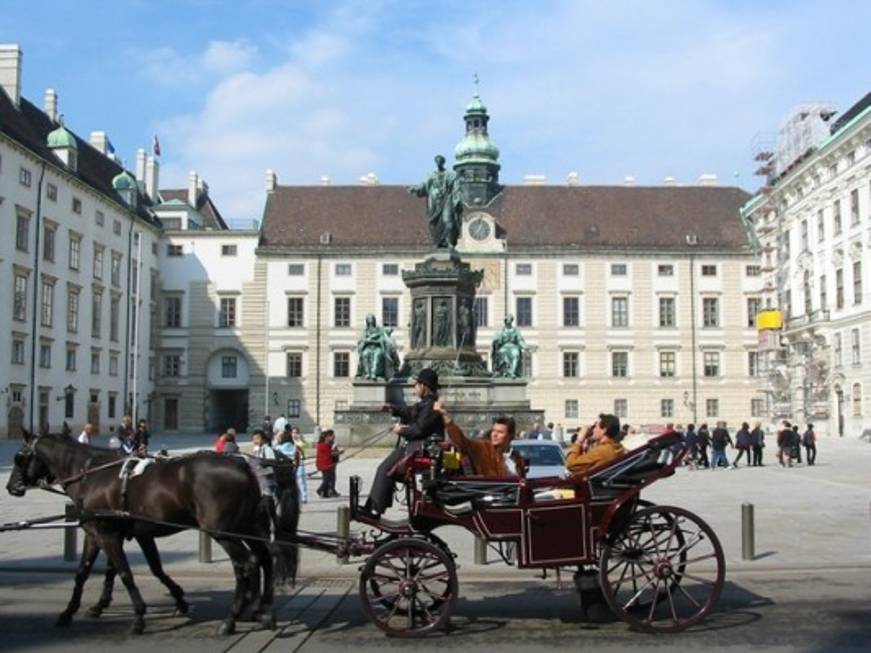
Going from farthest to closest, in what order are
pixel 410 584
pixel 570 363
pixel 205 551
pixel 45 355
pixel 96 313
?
1. pixel 570 363
2. pixel 96 313
3. pixel 45 355
4. pixel 205 551
5. pixel 410 584

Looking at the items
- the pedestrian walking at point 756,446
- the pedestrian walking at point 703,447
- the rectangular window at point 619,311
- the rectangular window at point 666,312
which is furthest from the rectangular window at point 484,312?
the pedestrian walking at point 756,446

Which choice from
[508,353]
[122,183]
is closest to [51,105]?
[122,183]

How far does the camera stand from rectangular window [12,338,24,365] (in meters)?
46.3

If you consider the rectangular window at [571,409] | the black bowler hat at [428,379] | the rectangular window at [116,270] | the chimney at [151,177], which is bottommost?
the rectangular window at [571,409]

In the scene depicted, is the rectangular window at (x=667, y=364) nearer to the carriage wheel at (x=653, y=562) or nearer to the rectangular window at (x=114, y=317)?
the rectangular window at (x=114, y=317)

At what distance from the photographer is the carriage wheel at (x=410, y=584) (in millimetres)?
7844

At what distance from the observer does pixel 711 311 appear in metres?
→ 65.4

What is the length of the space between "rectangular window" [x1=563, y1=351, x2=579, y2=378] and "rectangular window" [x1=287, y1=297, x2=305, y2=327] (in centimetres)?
1738

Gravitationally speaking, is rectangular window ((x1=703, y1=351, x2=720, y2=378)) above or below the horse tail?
above

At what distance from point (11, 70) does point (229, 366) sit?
22.3 metres

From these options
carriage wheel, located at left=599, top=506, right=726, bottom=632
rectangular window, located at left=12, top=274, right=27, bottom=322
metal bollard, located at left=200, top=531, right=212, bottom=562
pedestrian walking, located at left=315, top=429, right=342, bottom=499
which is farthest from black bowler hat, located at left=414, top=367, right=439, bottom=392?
rectangular window, located at left=12, top=274, right=27, bottom=322

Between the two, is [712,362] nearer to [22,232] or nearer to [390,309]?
[390,309]

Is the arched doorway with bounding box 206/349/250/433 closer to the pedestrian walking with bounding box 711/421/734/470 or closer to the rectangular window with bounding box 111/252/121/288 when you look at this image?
the rectangular window with bounding box 111/252/121/288

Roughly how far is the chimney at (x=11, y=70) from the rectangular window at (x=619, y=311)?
37658 mm
